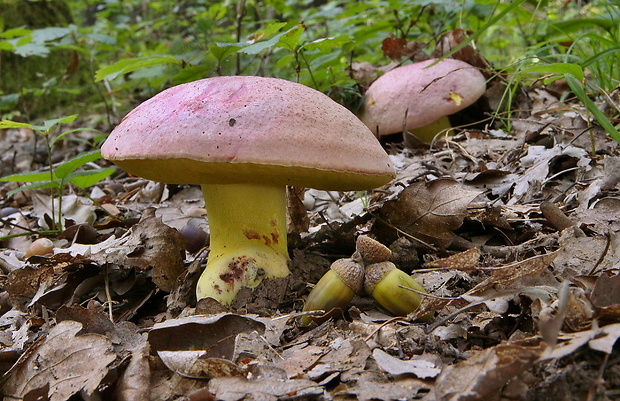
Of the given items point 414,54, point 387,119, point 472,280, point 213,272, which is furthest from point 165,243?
point 414,54

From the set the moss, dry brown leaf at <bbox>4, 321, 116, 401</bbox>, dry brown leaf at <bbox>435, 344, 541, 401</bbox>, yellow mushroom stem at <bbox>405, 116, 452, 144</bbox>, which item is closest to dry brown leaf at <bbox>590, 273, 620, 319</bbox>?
dry brown leaf at <bbox>435, 344, 541, 401</bbox>

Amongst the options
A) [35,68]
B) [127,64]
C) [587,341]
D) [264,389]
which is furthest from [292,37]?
[35,68]

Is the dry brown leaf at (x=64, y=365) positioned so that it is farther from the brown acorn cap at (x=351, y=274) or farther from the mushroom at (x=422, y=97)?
the mushroom at (x=422, y=97)

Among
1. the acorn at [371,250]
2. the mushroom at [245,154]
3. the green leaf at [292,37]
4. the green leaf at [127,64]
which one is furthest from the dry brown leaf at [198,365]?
the green leaf at [127,64]

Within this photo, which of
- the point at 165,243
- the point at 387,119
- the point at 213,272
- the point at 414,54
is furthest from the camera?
the point at 414,54

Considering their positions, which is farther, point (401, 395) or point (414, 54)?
point (414, 54)

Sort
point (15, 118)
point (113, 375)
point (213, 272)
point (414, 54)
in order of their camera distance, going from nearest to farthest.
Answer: point (113, 375), point (213, 272), point (414, 54), point (15, 118)

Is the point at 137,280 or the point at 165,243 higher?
the point at 165,243

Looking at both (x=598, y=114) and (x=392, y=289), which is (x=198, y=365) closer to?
(x=392, y=289)

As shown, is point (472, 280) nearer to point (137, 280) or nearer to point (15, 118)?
point (137, 280)
